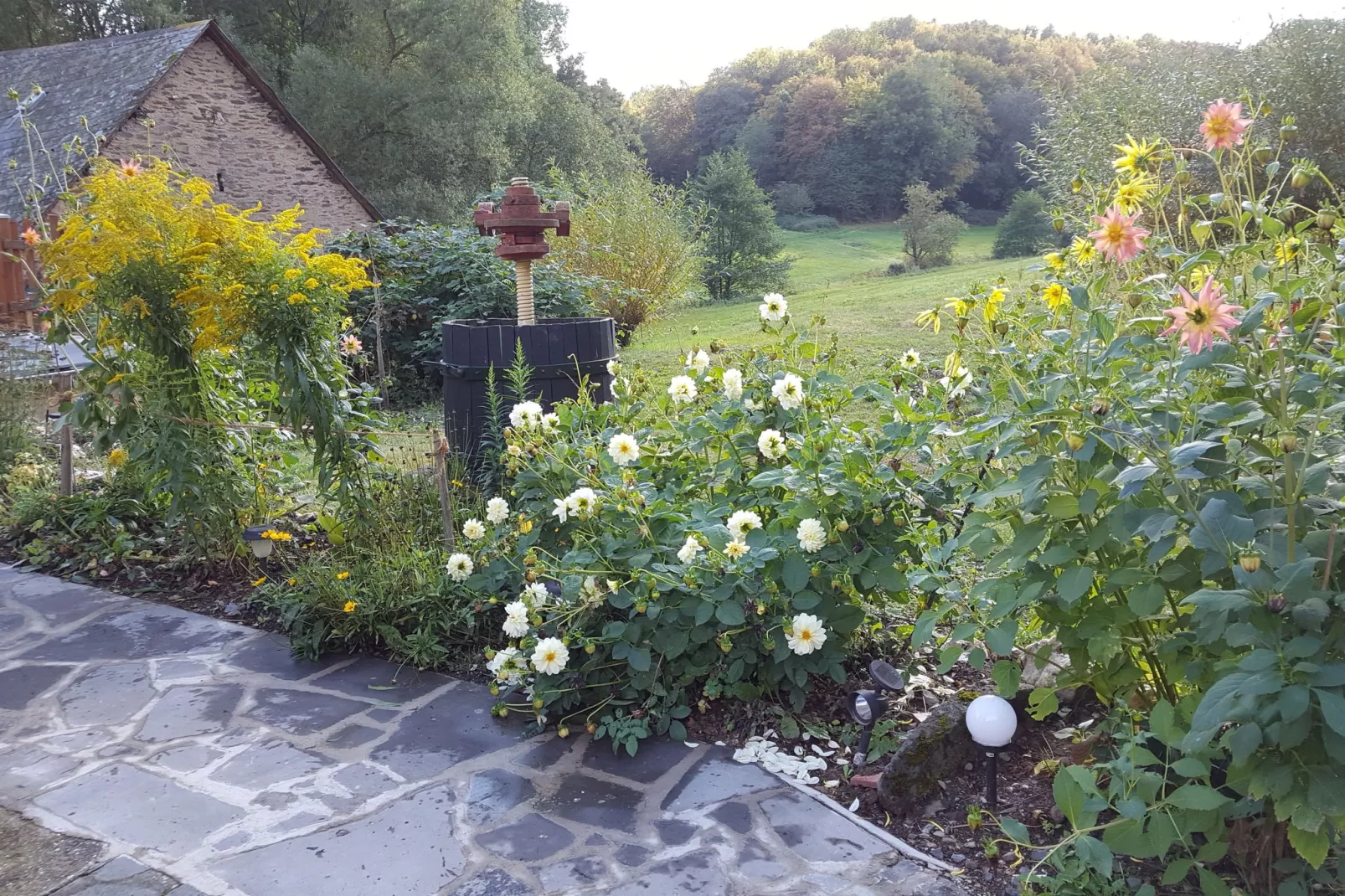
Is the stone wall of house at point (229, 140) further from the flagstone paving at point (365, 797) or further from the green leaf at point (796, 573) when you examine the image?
the green leaf at point (796, 573)

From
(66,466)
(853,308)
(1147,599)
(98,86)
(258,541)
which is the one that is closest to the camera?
(1147,599)

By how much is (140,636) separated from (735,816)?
8.01 ft

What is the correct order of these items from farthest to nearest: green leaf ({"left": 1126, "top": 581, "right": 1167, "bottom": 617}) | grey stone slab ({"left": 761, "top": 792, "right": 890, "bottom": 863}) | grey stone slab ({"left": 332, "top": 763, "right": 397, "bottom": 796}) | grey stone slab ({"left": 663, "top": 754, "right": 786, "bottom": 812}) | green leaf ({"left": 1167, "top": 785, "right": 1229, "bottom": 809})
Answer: grey stone slab ({"left": 332, "top": 763, "right": 397, "bottom": 796}) < grey stone slab ({"left": 663, "top": 754, "right": 786, "bottom": 812}) < grey stone slab ({"left": 761, "top": 792, "right": 890, "bottom": 863}) < green leaf ({"left": 1126, "top": 581, "right": 1167, "bottom": 617}) < green leaf ({"left": 1167, "top": 785, "right": 1229, "bottom": 809})

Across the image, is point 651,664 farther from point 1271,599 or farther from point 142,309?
point 142,309

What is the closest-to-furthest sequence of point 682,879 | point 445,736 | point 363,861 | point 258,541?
point 682,879
point 363,861
point 445,736
point 258,541

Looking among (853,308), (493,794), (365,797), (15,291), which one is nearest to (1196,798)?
(493,794)

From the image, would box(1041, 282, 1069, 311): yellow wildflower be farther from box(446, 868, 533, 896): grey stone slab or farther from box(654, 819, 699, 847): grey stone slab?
box(446, 868, 533, 896): grey stone slab

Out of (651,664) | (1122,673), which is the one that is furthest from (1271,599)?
(651,664)

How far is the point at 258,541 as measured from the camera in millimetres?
3629

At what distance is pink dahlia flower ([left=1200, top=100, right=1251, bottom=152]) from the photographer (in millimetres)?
1841

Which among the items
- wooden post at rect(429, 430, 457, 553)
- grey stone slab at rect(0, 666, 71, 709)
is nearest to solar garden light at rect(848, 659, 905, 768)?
wooden post at rect(429, 430, 457, 553)

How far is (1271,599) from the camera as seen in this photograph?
57.1 inches

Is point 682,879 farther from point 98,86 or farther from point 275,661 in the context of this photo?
point 98,86

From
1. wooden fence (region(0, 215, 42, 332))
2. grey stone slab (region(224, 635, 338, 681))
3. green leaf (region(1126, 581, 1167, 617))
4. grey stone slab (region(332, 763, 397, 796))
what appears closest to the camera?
green leaf (region(1126, 581, 1167, 617))
